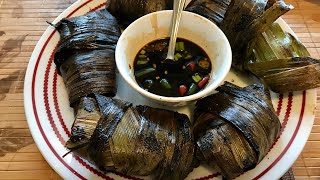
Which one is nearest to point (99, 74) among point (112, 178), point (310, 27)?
point (112, 178)

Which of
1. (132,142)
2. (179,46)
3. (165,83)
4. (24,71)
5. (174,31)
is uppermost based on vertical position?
(174,31)

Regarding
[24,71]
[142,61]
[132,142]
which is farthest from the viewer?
[24,71]

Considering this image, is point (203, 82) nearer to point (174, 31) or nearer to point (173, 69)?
point (173, 69)

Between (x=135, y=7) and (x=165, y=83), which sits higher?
(x=135, y=7)

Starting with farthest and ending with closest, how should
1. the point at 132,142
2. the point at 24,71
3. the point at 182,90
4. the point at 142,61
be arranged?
the point at 24,71 → the point at 142,61 → the point at 182,90 → the point at 132,142

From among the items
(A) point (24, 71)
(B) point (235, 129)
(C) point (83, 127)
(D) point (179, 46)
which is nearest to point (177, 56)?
(D) point (179, 46)

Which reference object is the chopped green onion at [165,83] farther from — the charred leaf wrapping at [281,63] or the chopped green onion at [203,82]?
the charred leaf wrapping at [281,63]

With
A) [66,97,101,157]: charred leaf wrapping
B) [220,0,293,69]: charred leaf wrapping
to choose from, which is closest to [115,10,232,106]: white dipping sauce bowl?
[220,0,293,69]: charred leaf wrapping

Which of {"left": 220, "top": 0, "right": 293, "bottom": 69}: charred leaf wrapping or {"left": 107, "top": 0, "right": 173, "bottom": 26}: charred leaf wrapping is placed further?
{"left": 107, "top": 0, "right": 173, "bottom": 26}: charred leaf wrapping

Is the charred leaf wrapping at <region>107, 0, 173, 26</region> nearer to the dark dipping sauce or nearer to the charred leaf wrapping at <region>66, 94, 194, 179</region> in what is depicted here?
the dark dipping sauce
